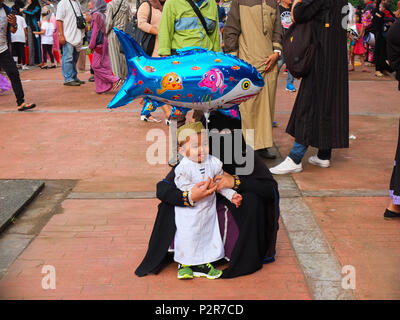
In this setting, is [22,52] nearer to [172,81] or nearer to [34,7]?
[34,7]

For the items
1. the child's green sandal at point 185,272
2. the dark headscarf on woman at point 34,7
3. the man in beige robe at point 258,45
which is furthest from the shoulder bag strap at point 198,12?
the dark headscarf on woman at point 34,7

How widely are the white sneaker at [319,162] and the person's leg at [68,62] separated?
7.30m

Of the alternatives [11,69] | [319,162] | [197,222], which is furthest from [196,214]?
[11,69]

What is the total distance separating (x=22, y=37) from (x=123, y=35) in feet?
40.9

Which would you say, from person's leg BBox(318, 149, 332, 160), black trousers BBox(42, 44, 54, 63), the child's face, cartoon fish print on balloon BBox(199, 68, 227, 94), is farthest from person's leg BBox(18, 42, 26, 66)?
the child's face

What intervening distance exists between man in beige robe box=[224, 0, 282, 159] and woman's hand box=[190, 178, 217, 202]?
8.82 feet

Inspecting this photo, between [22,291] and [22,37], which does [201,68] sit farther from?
[22,37]

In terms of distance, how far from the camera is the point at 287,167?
5652mm

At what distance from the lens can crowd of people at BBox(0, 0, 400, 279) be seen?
11.2 ft

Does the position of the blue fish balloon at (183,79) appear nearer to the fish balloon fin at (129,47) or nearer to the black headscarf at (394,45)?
the fish balloon fin at (129,47)

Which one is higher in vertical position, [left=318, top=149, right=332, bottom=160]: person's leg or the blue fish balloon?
the blue fish balloon

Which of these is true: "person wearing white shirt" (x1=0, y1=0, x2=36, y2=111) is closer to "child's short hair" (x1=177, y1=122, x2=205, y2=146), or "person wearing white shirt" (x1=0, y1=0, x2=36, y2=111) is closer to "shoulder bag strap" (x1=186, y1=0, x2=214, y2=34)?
"shoulder bag strap" (x1=186, y1=0, x2=214, y2=34)

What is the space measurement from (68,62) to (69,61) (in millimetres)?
53

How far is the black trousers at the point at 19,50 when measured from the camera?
15.0 m
